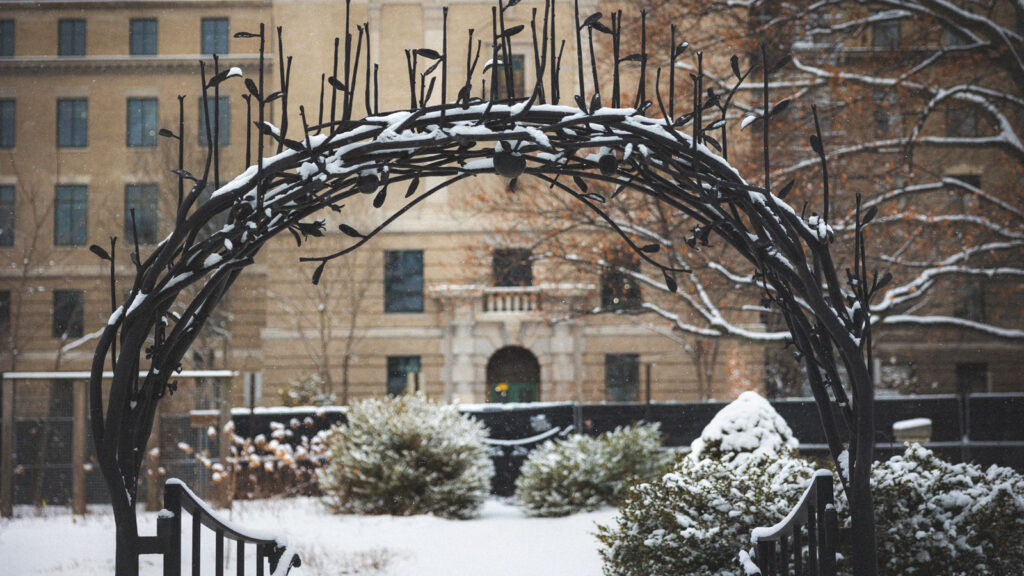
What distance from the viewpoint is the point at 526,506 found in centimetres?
1428

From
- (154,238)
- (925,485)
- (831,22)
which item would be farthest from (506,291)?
(925,485)

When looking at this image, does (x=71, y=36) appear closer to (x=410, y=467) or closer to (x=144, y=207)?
(x=144, y=207)

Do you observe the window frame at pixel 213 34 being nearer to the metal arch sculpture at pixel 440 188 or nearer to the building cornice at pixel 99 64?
the building cornice at pixel 99 64

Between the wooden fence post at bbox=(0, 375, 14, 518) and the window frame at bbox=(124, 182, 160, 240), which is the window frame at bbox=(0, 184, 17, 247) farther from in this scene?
the wooden fence post at bbox=(0, 375, 14, 518)

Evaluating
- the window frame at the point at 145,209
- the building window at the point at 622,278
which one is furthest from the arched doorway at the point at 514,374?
the building window at the point at 622,278

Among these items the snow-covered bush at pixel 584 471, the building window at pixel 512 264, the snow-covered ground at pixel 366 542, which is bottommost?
the snow-covered ground at pixel 366 542

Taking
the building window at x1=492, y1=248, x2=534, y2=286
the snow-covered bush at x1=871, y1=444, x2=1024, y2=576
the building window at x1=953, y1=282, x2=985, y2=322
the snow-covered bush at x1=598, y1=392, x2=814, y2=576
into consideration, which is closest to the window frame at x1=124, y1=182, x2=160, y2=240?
the building window at x1=492, y1=248, x2=534, y2=286

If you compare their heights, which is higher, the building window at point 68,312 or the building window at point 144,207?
the building window at point 144,207

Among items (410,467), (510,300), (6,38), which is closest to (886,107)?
(410,467)

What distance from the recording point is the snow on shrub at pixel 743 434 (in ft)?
28.0

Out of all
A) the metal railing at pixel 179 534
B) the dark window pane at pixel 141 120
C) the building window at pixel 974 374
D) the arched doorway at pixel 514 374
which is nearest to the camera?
the metal railing at pixel 179 534

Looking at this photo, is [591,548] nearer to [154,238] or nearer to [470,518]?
[470,518]

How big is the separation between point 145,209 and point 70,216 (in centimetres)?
226

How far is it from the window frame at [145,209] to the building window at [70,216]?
133 centimetres
